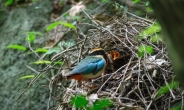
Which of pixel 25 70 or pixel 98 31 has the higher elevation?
pixel 98 31

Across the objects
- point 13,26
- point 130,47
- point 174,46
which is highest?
point 174,46

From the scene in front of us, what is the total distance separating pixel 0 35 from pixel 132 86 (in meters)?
2.62

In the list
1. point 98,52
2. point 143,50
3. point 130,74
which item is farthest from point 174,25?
point 98,52

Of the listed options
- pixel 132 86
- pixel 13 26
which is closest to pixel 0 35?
pixel 13 26

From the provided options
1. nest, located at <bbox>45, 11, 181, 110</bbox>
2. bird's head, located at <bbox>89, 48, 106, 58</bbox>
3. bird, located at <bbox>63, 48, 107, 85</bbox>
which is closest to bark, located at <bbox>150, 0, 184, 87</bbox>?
nest, located at <bbox>45, 11, 181, 110</bbox>

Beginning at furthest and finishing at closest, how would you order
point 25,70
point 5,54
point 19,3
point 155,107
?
1. point 19,3
2. point 5,54
3. point 25,70
4. point 155,107

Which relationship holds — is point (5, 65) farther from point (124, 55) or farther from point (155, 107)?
point (155, 107)

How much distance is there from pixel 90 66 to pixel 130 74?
0.92 ft

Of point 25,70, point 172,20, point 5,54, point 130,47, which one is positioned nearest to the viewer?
point 172,20

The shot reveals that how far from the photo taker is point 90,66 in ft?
7.32

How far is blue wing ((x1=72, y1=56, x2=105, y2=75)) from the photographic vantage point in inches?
85.8

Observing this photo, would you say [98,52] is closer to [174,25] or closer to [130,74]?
[130,74]

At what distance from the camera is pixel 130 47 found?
98.0 inches

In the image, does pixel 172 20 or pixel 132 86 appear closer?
pixel 172 20
